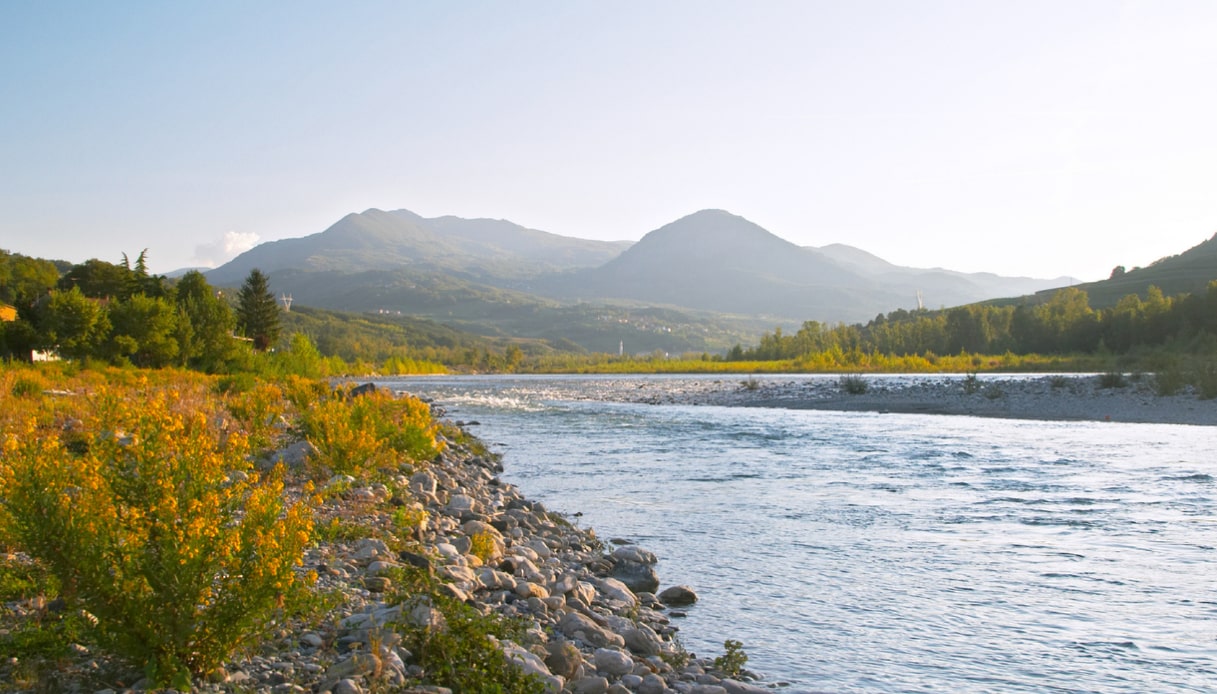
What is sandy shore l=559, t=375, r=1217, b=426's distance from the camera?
98.4ft

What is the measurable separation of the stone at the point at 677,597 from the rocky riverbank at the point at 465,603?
0.4 inches

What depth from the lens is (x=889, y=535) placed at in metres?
11.3

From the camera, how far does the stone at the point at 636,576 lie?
29.2ft

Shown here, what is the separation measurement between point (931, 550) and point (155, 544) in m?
8.85

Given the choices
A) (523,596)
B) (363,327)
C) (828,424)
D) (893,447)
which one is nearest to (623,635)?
(523,596)

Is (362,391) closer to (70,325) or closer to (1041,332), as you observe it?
(70,325)

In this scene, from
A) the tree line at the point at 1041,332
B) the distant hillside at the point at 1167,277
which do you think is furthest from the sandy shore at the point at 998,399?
the distant hillside at the point at 1167,277

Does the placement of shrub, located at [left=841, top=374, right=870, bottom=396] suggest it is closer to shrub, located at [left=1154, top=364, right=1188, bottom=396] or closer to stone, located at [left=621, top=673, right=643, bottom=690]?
shrub, located at [left=1154, top=364, right=1188, bottom=396]

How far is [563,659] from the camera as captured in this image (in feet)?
19.0

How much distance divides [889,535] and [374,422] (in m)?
8.82

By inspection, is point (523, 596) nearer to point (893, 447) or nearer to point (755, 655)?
point (755, 655)

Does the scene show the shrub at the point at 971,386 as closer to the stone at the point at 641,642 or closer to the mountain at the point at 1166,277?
the stone at the point at 641,642

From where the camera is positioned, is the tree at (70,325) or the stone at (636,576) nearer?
the stone at (636,576)

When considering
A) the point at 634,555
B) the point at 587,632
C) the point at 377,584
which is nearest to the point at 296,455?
the point at 634,555
